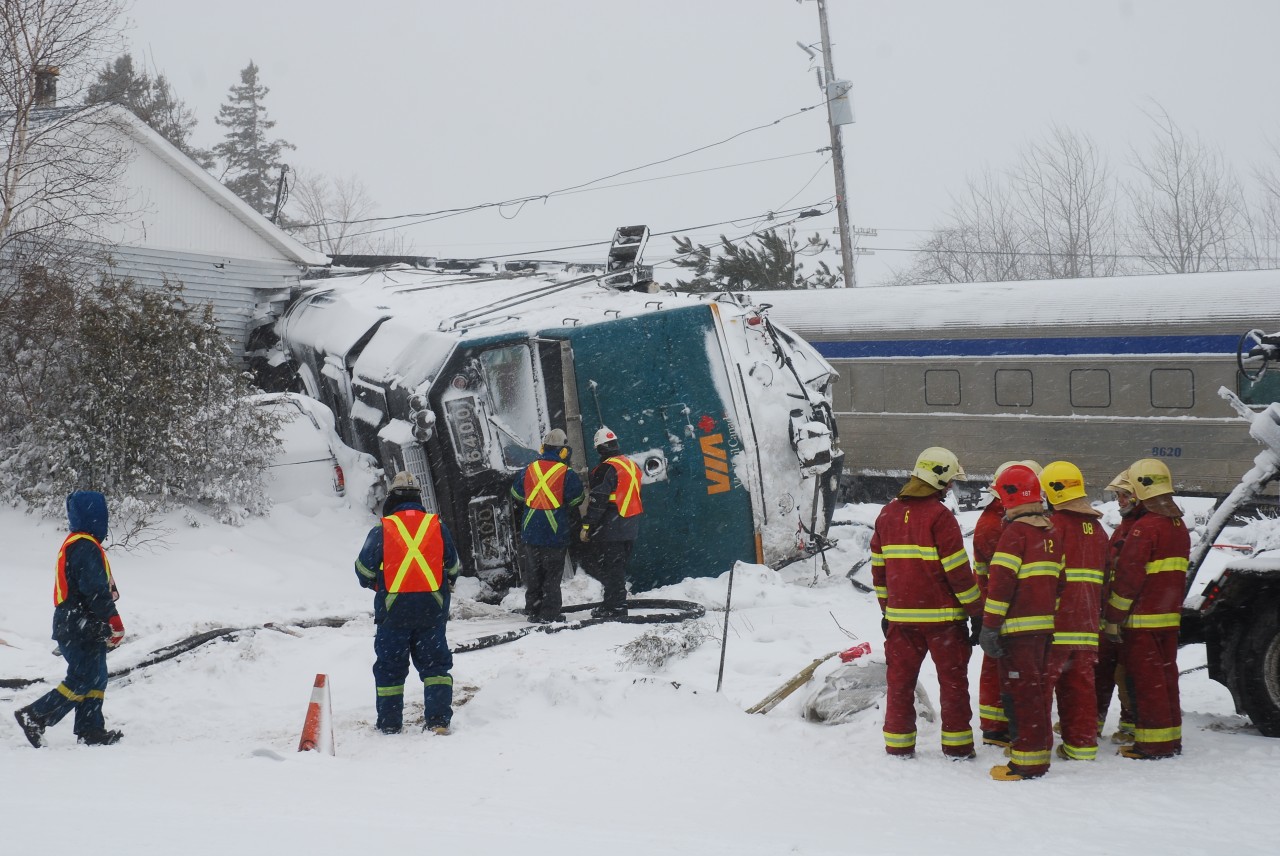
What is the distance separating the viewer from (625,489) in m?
9.30

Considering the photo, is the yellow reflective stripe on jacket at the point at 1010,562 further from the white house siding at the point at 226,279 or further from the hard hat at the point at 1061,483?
the white house siding at the point at 226,279

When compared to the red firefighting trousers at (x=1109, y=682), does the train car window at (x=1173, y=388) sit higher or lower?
higher

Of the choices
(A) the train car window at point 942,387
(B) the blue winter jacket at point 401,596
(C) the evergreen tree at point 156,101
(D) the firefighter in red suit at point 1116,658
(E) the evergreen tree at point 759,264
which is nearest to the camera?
(D) the firefighter in red suit at point 1116,658

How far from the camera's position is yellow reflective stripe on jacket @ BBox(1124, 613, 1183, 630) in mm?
5746

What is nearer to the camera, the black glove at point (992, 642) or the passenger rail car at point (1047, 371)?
the black glove at point (992, 642)

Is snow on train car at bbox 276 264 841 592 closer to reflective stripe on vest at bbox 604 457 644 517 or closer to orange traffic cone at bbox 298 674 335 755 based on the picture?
reflective stripe on vest at bbox 604 457 644 517

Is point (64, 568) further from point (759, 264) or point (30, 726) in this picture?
point (759, 264)

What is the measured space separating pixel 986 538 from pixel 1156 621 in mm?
915

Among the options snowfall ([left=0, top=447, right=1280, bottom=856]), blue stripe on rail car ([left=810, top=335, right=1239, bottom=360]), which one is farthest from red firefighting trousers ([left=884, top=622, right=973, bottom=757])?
blue stripe on rail car ([left=810, top=335, right=1239, bottom=360])

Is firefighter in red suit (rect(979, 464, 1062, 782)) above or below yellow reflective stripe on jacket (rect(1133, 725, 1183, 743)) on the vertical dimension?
above

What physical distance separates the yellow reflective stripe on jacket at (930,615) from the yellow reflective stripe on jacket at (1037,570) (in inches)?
16.0

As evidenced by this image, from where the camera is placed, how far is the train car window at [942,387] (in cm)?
1545

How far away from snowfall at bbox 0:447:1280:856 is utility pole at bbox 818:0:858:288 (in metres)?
15.8

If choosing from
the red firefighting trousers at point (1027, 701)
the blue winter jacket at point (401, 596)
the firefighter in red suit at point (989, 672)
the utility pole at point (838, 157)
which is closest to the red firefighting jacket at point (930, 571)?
the firefighter in red suit at point (989, 672)
